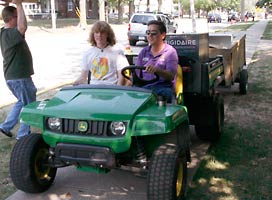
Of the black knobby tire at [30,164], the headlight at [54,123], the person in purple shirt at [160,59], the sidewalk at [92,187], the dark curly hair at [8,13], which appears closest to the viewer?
the headlight at [54,123]

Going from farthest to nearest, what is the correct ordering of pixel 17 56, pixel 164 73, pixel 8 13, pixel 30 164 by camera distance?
pixel 17 56 → pixel 8 13 → pixel 164 73 → pixel 30 164

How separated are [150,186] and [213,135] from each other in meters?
2.39

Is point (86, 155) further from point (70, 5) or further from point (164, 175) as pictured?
point (70, 5)

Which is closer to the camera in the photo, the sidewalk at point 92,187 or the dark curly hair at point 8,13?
the sidewalk at point 92,187

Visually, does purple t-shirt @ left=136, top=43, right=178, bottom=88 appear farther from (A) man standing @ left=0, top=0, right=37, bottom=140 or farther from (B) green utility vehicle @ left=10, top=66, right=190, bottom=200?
(A) man standing @ left=0, top=0, right=37, bottom=140

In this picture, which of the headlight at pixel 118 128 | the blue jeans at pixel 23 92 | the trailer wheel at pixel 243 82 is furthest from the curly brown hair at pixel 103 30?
the trailer wheel at pixel 243 82

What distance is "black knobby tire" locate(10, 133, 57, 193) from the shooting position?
386cm

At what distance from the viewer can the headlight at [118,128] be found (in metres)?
3.48

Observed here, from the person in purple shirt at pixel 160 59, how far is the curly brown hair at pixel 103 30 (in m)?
0.40

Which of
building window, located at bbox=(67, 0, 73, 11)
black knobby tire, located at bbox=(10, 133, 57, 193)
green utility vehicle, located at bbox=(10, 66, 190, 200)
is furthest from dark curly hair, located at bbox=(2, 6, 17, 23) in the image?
building window, located at bbox=(67, 0, 73, 11)

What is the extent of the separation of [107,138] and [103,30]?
1.54 m

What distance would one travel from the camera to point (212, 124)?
5441mm

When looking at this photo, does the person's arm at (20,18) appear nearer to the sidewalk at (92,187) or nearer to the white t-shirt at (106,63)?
the white t-shirt at (106,63)

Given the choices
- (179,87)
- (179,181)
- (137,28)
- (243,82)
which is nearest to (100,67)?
(179,87)
